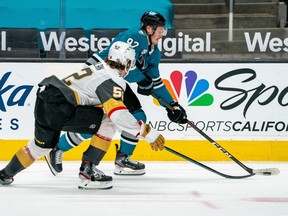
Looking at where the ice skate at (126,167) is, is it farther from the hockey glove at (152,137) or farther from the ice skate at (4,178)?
the hockey glove at (152,137)

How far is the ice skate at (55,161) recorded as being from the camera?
4.97m

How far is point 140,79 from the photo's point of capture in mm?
5148

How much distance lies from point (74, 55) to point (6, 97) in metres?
0.64

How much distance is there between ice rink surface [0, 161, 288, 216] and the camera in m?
3.57

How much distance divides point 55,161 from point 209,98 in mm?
1639

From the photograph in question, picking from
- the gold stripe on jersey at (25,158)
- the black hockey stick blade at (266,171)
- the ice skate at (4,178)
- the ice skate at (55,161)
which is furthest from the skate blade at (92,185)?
the black hockey stick blade at (266,171)

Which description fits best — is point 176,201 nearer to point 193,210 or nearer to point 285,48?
point 193,210

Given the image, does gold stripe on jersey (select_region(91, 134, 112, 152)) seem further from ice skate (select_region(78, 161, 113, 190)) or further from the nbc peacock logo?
the nbc peacock logo

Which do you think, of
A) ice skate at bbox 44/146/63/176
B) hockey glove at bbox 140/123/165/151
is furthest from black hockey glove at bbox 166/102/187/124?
hockey glove at bbox 140/123/165/151

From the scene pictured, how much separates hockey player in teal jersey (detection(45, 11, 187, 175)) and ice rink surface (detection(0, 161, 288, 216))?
0.13m

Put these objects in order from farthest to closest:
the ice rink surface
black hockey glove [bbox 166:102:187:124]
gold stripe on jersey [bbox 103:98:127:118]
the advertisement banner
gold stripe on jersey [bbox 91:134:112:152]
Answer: the advertisement banner
black hockey glove [bbox 166:102:187:124]
gold stripe on jersey [bbox 91:134:112:152]
gold stripe on jersey [bbox 103:98:127:118]
the ice rink surface

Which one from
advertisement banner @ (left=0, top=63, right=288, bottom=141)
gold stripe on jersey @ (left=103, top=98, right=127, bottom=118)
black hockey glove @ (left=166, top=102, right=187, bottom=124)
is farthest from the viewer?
advertisement banner @ (left=0, top=63, right=288, bottom=141)

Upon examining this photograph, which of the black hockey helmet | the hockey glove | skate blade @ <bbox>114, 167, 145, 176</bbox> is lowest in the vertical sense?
skate blade @ <bbox>114, 167, 145, 176</bbox>

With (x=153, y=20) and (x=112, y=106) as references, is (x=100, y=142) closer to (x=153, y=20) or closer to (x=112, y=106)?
(x=112, y=106)
